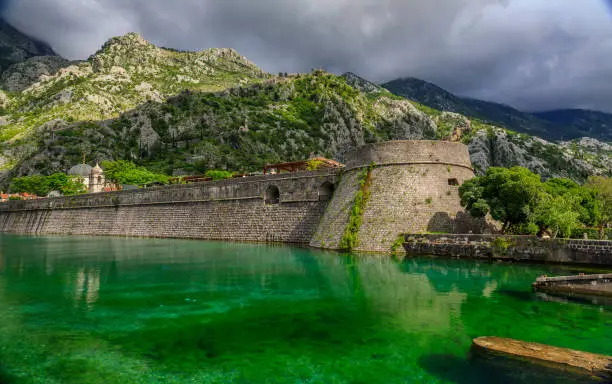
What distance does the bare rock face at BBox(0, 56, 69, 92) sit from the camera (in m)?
162

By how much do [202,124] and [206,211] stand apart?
260ft

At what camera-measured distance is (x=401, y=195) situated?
1093 inches

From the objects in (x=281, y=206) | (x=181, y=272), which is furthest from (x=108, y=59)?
(x=181, y=272)

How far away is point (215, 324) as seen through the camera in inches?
462

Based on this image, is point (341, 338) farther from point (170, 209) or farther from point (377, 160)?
point (170, 209)

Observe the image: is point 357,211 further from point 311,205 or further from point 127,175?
point 127,175

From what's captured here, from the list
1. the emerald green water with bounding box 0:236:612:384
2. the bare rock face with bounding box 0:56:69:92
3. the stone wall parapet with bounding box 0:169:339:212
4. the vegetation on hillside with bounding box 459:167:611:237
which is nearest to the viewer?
the emerald green water with bounding box 0:236:612:384

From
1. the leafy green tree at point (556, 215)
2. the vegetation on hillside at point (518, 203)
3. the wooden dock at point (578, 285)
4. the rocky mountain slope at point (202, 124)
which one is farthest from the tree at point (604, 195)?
the rocky mountain slope at point (202, 124)

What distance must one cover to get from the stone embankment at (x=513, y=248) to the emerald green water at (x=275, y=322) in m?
1.26

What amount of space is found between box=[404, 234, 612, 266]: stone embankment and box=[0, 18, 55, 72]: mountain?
7977 inches

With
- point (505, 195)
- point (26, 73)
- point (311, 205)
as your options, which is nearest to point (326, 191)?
point (311, 205)

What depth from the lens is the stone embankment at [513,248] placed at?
19578 millimetres

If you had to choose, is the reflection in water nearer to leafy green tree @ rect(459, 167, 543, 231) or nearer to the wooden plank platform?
the wooden plank platform

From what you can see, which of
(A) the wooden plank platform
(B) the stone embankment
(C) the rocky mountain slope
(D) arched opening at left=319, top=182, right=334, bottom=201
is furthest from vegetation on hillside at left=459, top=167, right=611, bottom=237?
(C) the rocky mountain slope
